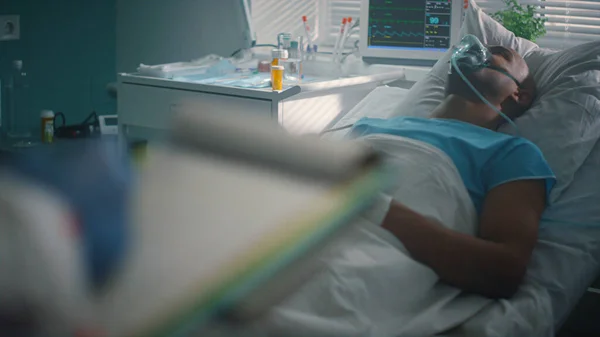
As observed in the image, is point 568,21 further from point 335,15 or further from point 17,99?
point 17,99

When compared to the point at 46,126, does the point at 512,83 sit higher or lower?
higher

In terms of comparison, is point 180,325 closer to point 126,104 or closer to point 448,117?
point 448,117

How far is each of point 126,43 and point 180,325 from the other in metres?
2.43

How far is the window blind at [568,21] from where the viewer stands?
9.29 ft

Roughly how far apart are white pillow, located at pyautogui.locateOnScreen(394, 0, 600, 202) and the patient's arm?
0.31 metres

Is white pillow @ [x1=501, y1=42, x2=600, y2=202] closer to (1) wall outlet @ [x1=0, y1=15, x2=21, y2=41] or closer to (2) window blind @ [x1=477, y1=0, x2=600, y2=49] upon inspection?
(2) window blind @ [x1=477, y1=0, x2=600, y2=49]

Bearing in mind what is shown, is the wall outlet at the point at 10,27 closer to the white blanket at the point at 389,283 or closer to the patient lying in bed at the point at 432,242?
the patient lying in bed at the point at 432,242

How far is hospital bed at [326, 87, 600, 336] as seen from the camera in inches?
51.9

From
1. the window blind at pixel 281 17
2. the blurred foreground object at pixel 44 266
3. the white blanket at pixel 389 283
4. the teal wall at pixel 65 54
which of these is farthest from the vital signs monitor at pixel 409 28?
the blurred foreground object at pixel 44 266

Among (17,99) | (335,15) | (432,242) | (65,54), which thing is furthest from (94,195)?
(335,15)

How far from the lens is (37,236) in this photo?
0.84 metres

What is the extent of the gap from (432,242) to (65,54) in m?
2.12

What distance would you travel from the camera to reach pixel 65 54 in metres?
2.95

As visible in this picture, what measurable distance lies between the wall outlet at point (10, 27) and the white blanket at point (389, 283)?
1.84m
